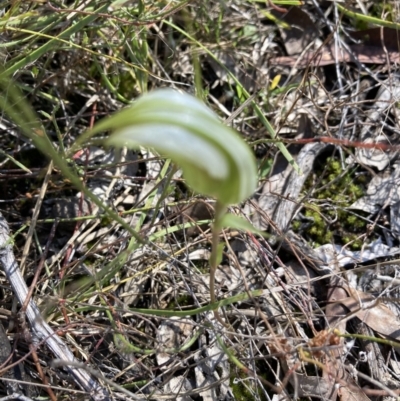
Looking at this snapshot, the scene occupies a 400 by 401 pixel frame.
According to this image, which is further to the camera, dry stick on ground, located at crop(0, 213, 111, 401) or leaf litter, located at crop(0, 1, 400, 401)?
leaf litter, located at crop(0, 1, 400, 401)

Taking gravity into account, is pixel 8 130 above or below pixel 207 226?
above

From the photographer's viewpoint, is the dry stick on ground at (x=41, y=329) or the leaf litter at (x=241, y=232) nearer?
the dry stick on ground at (x=41, y=329)

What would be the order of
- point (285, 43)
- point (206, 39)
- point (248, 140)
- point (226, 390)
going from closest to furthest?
1. point (226, 390)
2. point (248, 140)
3. point (206, 39)
4. point (285, 43)

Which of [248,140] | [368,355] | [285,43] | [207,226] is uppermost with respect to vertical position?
[285,43]

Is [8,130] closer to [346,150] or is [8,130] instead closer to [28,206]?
[28,206]

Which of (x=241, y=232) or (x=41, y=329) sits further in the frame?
(x=241, y=232)

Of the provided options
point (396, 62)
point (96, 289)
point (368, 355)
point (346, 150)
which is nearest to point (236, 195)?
point (96, 289)

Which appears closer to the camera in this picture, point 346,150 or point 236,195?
point 236,195

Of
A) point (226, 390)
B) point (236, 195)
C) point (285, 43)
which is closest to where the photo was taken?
point (236, 195)
